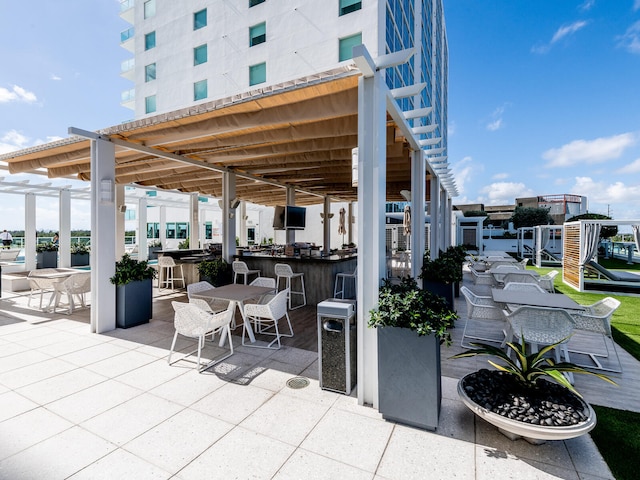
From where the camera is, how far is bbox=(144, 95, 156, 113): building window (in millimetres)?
15141

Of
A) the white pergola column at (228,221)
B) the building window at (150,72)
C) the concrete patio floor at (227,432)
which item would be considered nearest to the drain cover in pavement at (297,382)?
the concrete patio floor at (227,432)

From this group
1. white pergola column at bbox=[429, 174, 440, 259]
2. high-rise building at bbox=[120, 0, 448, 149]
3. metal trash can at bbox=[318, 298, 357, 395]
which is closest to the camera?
metal trash can at bbox=[318, 298, 357, 395]

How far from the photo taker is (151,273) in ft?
17.8

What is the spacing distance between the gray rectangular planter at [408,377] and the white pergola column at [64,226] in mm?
13209

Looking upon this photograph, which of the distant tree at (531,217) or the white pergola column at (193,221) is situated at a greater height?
the distant tree at (531,217)

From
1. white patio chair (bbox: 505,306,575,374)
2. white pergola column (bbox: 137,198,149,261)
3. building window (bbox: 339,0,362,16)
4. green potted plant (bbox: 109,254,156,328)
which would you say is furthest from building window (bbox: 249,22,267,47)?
white patio chair (bbox: 505,306,575,374)

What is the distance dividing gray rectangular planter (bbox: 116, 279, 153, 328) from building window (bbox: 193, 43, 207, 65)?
12.4 meters

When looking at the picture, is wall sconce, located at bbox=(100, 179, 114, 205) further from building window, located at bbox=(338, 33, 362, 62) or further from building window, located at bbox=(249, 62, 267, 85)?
building window, located at bbox=(249, 62, 267, 85)

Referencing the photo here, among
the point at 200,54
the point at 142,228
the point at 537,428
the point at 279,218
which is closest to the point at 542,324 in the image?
the point at 537,428

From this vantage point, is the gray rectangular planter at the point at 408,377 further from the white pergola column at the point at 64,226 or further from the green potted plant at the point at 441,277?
the white pergola column at the point at 64,226

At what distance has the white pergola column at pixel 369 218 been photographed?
285cm

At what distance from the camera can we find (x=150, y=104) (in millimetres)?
15266

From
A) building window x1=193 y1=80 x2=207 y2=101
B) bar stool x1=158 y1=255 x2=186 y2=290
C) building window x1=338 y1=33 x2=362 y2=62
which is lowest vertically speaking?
bar stool x1=158 y1=255 x2=186 y2=290

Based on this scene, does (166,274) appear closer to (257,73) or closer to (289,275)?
(289,275)
